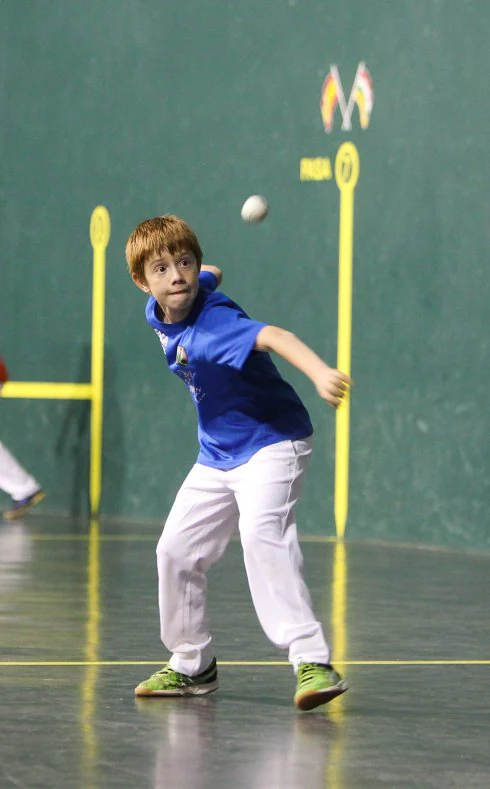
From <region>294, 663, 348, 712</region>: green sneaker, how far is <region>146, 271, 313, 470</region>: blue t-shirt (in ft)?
1.88

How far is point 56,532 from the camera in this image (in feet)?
31.9

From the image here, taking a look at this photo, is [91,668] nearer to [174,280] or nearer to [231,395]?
[231,395]

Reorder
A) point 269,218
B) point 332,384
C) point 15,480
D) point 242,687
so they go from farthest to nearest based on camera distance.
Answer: point 15,480 → point 269,218 → point 242,687 → point 332,384

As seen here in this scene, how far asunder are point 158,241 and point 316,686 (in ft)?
3.99

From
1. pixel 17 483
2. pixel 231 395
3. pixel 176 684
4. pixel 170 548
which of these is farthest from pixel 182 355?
pixel 17 483

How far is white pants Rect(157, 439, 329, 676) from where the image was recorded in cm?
454

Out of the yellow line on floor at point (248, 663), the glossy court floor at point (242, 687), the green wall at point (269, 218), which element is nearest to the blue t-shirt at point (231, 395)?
the glossy court floor at point (242, 687)

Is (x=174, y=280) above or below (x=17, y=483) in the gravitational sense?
above

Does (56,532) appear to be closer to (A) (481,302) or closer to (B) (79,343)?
(B) (79,343)

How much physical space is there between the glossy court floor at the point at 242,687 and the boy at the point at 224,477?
153 millimetres

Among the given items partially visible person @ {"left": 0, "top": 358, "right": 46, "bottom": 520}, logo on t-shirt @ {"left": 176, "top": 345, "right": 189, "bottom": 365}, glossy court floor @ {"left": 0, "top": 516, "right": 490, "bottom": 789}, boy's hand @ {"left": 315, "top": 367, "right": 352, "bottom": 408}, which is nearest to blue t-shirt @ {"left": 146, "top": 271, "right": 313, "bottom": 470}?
logo on t-shirt @ {"left": 176, "top": 345, "right": 189, "bottom": 365}

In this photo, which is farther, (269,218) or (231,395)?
(269,218)

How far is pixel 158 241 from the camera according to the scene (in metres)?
4.65

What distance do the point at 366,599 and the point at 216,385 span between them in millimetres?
2483
